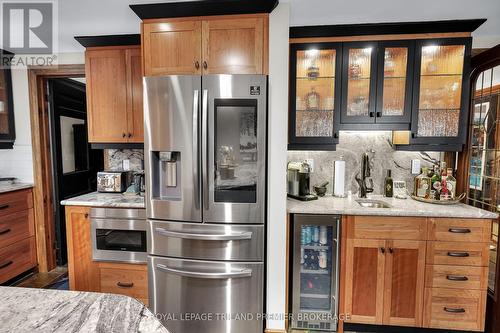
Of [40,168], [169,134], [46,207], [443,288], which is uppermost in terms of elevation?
[169,134]

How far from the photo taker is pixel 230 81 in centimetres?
184

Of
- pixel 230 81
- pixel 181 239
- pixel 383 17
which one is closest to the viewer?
pixel 230 81

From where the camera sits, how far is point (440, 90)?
7.49 feet

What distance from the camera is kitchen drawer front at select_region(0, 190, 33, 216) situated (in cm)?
263

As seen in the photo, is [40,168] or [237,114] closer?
[237,114]

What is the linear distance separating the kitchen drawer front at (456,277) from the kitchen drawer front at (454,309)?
0.04m

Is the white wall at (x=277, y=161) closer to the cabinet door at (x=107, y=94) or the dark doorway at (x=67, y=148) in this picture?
the cabinet door at (x=107, y=94)

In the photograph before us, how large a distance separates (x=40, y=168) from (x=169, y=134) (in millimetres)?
2126

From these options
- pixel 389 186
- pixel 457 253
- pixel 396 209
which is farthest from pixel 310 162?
pixel 457 253

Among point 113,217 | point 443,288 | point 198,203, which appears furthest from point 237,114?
point 443,288

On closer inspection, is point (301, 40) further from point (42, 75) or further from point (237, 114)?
point (42, 75)

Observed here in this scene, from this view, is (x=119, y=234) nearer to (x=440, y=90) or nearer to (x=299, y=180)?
(x=299, y=180)

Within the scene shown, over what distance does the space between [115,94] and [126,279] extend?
1682 mm

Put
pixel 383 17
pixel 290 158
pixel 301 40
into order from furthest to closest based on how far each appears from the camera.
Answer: pixel 290 158 < pixel 301 40 < pixel 383 17
